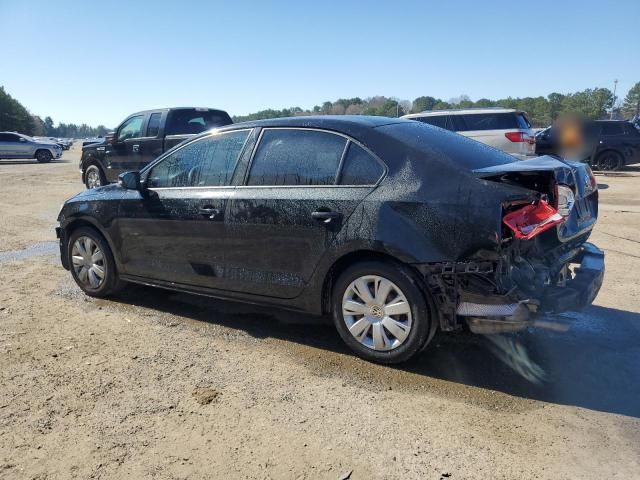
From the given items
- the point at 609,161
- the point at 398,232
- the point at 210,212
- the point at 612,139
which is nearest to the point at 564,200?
the point at 398,232

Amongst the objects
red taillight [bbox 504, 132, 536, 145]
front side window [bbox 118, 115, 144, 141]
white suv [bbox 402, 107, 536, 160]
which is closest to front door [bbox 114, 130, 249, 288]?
front side window [bbox 118, 115, 144, 141]

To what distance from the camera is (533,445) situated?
2801mm

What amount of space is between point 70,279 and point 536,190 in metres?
5.09

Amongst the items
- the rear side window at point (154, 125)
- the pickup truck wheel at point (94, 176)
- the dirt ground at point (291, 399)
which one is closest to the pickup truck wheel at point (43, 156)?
the pickup truck wheel at point (94, 176)

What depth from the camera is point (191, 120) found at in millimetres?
11617

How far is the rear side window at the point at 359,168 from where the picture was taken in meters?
3.69

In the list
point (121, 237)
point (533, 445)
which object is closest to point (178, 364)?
point (121, 237)

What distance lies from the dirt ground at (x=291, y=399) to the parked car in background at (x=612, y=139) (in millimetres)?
13785

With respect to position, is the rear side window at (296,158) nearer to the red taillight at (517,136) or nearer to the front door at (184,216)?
the front door at (184,216)

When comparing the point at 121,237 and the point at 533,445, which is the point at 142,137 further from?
the point at 533,445

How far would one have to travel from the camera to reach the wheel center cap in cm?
363

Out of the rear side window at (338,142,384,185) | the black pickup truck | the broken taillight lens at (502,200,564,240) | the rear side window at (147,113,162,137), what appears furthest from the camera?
the rear side window at (147,113,162,137)

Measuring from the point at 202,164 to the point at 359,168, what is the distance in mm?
1554

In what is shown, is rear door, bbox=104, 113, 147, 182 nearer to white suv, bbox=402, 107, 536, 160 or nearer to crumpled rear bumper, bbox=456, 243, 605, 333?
white suv, bbox=402, 107, 536, 160
